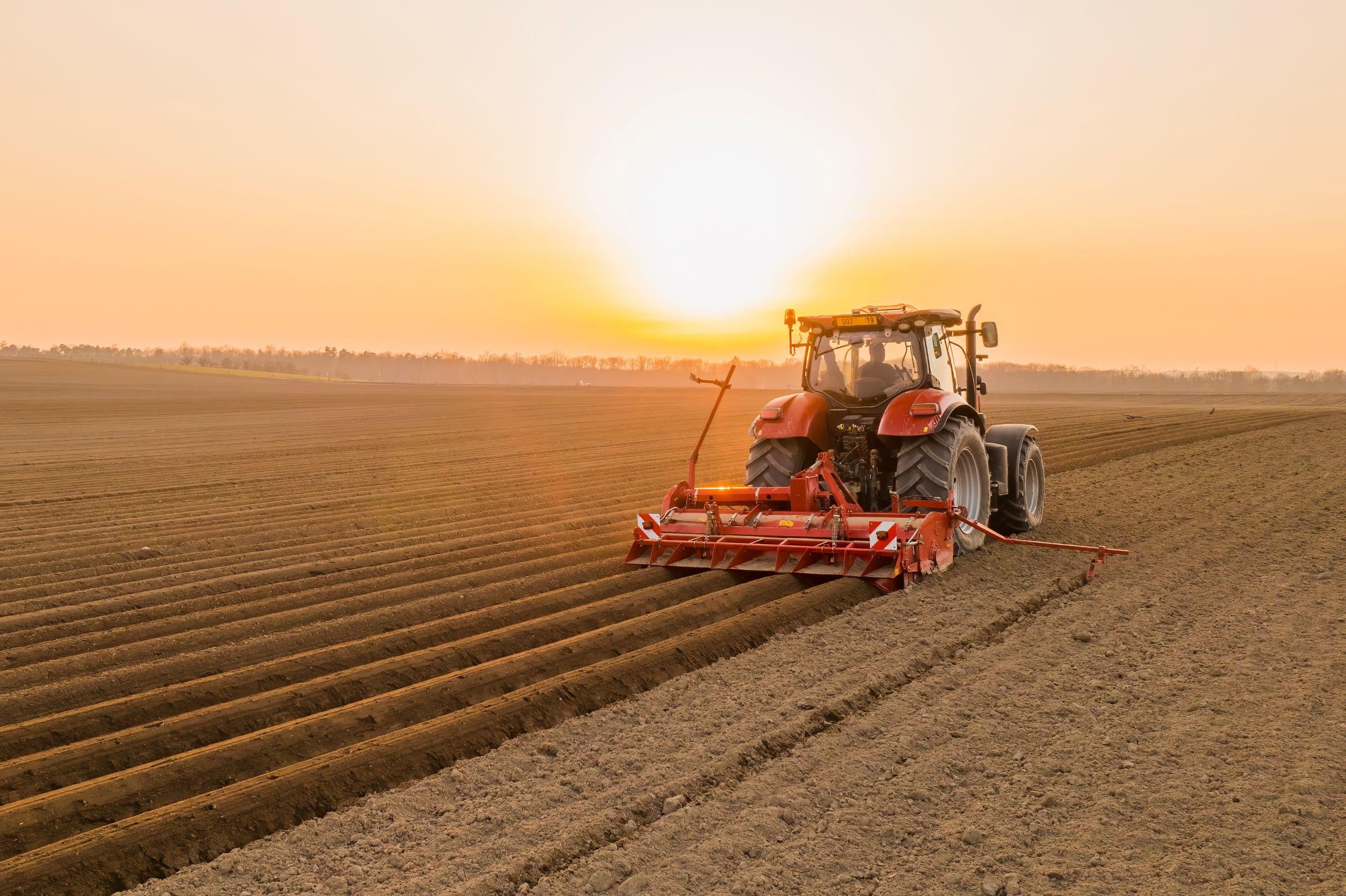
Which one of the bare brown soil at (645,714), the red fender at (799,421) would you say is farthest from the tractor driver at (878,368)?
the bare brown soil at (645,714)

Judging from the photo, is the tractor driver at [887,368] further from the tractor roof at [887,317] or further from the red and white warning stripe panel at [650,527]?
the red and white warning stripe panel at [650,527]

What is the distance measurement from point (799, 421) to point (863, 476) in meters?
0.70

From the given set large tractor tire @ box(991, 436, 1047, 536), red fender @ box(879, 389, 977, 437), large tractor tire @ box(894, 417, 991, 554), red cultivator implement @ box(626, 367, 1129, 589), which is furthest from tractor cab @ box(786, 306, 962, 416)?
large tractor tire @ box(991, 436, 1047, 536)

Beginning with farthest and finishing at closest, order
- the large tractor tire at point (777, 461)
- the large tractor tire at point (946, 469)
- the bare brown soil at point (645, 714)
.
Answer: the large tractor tire at point (777, 461) < the large tractor tire at point (946, 469) < the bare brown soil at point (645, 714)

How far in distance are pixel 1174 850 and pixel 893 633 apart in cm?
239

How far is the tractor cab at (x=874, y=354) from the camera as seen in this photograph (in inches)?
297

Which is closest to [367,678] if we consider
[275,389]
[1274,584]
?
[1274,584]

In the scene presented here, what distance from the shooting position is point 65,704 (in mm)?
4359

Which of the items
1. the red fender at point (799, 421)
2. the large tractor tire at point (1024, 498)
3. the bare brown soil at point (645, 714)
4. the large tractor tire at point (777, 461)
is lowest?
the bare brown soil at point (645, 714)

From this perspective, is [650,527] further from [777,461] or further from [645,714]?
[645,714]

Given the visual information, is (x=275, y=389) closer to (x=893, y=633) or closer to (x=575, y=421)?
(x=575, y=421)

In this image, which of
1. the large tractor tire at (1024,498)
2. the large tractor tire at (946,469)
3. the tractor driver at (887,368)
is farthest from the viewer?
the large tractor tire at (1024,498)

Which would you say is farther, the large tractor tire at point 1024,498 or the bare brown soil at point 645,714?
the large tractor tire at point 1024,498

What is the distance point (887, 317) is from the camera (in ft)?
25.0
